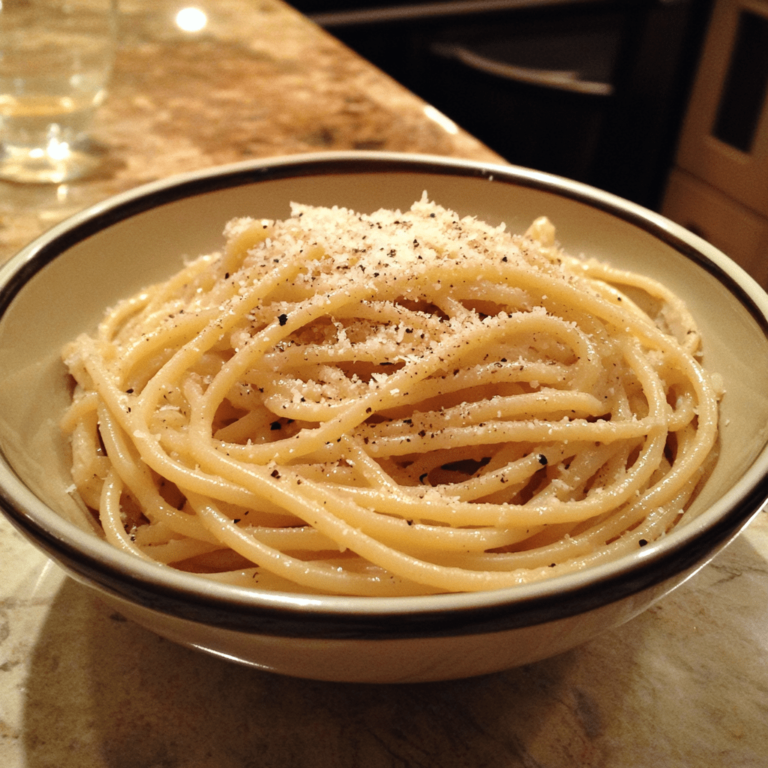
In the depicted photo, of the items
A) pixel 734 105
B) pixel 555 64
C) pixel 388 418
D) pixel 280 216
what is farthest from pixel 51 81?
pixel 734 105

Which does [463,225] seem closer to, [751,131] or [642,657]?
[642,657]

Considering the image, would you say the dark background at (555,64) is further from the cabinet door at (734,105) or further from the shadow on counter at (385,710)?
the shadow on counter at (385,710)

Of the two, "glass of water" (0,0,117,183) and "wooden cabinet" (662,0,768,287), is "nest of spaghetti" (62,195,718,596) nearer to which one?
"glass of water" (0,0,117,183)

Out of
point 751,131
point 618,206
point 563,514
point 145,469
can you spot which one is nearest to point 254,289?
point 145,469

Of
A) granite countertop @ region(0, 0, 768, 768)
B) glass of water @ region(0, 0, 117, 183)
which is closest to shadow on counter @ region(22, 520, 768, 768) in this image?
granite countertop @ region(0, 0, 768, 768)

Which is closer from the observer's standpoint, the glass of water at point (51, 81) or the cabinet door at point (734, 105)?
the glass of water at point (51, 81)

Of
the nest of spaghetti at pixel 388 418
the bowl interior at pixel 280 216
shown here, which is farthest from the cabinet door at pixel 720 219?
the nest of spaghetti at pixel 388 418

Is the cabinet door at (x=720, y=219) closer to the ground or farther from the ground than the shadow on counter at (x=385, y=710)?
Answer: closer to the ground
